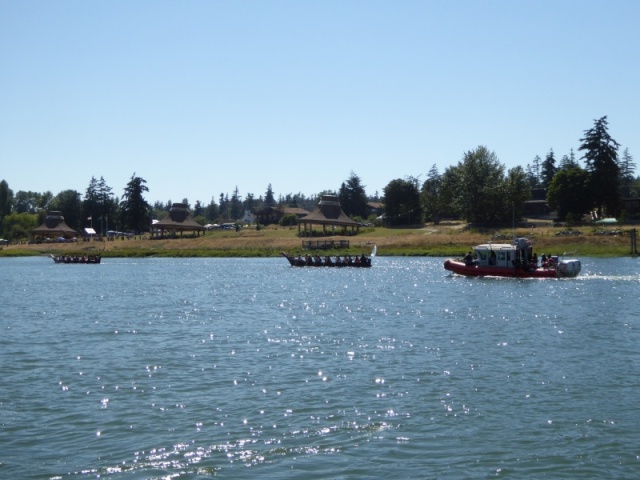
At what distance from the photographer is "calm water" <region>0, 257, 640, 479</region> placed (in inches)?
608

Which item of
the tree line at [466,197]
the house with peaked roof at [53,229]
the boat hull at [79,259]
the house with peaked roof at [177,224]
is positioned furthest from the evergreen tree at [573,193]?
the house with peaked roof at [53,229]

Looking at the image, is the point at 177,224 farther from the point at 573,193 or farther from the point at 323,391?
the point at 323,391

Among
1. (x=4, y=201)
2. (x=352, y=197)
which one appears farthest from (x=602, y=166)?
(x=4, y=201)

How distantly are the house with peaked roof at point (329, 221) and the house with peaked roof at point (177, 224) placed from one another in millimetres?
19737

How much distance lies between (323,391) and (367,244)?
87450 mm

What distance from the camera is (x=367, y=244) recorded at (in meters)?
108

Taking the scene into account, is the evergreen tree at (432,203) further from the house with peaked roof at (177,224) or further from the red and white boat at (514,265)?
the red and white boat at (514,265)

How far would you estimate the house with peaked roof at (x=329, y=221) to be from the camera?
126 metres

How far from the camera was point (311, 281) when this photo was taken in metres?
65.4

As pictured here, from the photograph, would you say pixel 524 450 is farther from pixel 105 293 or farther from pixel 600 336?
pixel 105 293

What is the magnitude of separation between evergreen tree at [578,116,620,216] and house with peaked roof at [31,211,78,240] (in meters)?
96.2

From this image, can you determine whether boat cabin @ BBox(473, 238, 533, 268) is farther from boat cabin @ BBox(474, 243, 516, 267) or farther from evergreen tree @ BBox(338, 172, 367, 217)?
evergreen tree @ BBox(338, 172, 367, 217)

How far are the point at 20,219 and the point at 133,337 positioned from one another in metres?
153

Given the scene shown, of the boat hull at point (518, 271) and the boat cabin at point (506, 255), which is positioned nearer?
the boat hull at point (518, 271)
